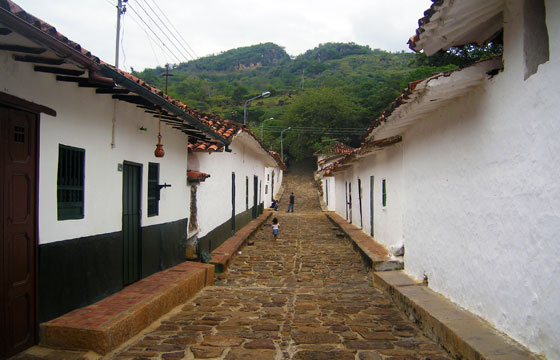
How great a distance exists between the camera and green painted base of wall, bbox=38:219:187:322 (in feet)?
14.4

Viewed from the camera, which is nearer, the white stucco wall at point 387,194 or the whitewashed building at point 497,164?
the whitewashed building at point 497,164

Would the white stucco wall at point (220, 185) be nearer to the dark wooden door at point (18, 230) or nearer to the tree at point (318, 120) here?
the dark wooden door at point (18, 230)

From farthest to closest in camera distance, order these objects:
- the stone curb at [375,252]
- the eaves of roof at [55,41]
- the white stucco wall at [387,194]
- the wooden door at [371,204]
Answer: the wooden door at [371,204], the white stucco wall at [387,194], the stone curb at [375,252], the eaves of roof at [55,41]

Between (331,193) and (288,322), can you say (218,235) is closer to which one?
(288,322)

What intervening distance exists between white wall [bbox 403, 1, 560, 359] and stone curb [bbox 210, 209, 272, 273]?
4642mm

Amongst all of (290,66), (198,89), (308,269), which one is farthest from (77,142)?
(290,66)

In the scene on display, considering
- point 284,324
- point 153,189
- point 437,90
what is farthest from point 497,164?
point 153,189

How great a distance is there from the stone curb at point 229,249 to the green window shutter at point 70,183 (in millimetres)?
4578

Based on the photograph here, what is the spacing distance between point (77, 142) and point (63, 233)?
3.31 feet

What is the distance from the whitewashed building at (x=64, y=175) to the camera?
149 inches

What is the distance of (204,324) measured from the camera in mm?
5520

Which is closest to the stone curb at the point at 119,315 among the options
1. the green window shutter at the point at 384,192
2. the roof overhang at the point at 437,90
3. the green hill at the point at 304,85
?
the roof overhang at the point at 437,90

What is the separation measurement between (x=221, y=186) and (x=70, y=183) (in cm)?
713

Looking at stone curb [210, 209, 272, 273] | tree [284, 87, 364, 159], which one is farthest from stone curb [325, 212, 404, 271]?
tree [284, 87, 364, 159]
